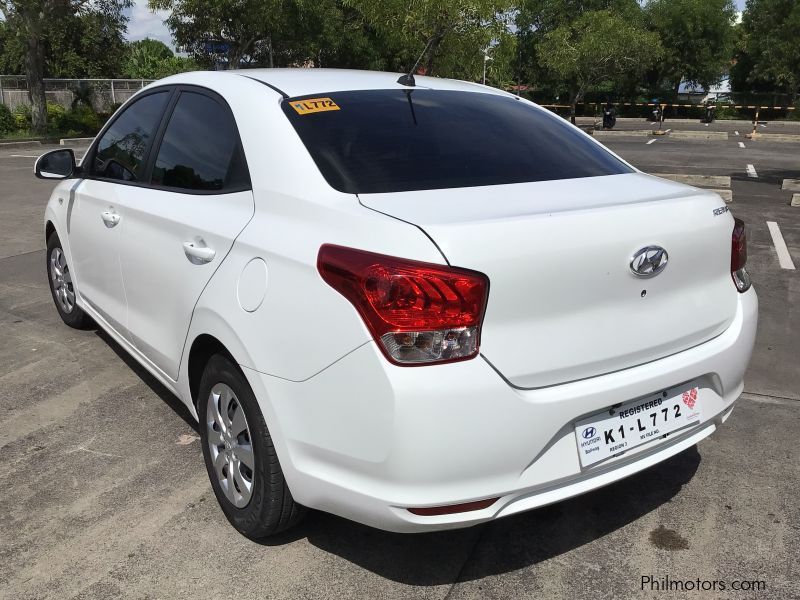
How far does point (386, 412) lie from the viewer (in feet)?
6.55

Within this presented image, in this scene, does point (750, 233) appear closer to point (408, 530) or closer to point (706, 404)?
point (706, 404)

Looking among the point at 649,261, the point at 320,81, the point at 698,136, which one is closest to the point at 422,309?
Answer: the point at 649,261

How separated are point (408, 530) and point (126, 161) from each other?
2487mm

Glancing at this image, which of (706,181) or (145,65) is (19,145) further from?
(145,65)

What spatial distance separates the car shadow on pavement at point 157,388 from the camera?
3.74 m

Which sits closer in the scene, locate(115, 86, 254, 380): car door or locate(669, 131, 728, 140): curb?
locate(115, 86, 254, 380): car door

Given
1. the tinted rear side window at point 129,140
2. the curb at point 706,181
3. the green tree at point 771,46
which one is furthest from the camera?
the green tree at point 771,46

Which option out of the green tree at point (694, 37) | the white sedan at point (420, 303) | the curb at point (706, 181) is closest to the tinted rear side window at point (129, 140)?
the white sedan at point (420, 303)

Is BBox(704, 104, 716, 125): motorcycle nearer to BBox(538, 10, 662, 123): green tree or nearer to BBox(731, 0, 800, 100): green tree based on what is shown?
BBox(538, 10, 662, 123): green tree

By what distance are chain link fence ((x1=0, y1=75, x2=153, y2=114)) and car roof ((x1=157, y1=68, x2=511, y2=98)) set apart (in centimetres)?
2633

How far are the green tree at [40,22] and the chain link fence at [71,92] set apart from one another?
2455 mm

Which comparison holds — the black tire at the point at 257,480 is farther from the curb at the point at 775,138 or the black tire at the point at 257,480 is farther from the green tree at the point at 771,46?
the green tree at the point at 771,46

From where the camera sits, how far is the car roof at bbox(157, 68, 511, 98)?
9.70ft

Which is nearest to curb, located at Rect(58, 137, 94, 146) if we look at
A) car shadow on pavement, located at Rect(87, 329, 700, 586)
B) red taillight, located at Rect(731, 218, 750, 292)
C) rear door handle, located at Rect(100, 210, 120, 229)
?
rear door handle, located at Rect(100, 210, 120, 229)
